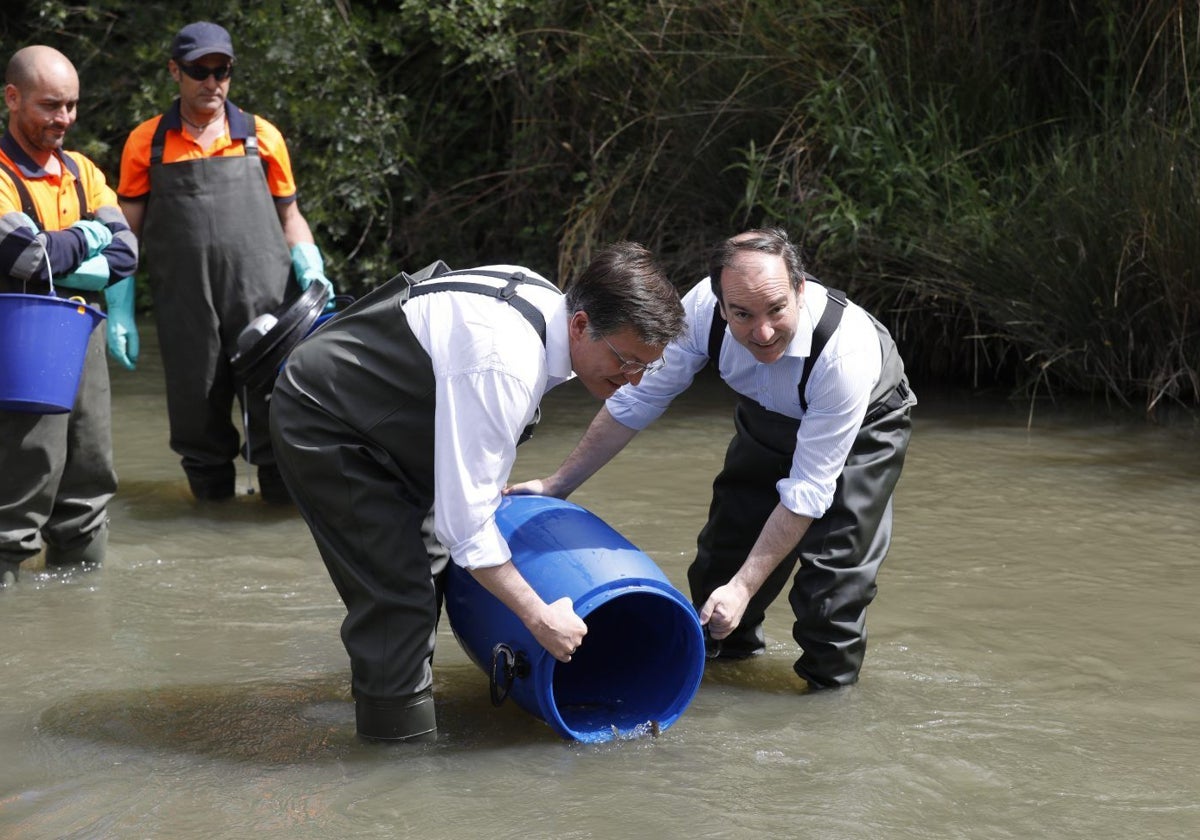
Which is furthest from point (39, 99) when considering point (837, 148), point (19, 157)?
point (837, 148)

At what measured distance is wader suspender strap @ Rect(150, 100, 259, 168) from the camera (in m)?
5.90

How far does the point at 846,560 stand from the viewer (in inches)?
157

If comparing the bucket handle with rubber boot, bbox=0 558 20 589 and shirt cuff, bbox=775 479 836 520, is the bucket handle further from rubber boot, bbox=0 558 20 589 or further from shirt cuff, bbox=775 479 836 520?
rubber boot, bbox=0 558 20 589

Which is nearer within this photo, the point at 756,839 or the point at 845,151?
the point at 756,839

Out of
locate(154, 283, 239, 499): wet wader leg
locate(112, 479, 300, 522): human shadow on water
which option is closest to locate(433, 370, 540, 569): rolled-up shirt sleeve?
locate(112, 479, 300, 522): human shadow on water

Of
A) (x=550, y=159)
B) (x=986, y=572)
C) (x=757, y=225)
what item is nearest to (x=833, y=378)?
(x=986, y=572)

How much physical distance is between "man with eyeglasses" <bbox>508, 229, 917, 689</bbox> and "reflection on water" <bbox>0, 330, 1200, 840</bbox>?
26 centimetres

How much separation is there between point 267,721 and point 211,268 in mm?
2620

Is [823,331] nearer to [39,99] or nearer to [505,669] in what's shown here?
[505,669]

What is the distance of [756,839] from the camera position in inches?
125

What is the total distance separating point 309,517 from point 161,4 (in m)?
8.64

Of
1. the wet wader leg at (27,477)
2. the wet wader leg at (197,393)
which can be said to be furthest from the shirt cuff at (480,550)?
the wet wader leg at (197,393)

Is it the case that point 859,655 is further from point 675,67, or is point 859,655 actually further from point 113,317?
point 675,67

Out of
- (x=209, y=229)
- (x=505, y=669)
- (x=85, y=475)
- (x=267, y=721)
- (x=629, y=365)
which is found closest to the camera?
(x=629, y=365)
